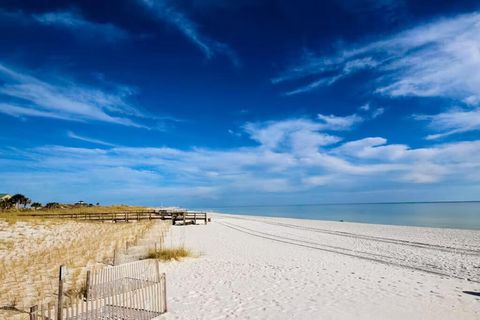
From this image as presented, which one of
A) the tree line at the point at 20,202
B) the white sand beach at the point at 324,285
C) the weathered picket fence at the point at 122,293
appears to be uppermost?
the tree line at the point at 20,202

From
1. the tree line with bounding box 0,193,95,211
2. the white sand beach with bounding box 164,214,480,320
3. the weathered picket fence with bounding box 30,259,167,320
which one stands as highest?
the tree line with bounding box 0,193,95,211

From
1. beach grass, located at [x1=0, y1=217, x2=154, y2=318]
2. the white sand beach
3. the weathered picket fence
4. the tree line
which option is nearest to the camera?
the weathered picket fence

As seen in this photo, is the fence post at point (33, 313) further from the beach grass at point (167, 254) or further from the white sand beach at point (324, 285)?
the beach grass at point (167, 254)

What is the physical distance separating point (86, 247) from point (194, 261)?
6.39 m

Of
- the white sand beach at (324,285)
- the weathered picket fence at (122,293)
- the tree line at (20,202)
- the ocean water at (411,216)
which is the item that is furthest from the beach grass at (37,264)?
the tree line at (20,202)

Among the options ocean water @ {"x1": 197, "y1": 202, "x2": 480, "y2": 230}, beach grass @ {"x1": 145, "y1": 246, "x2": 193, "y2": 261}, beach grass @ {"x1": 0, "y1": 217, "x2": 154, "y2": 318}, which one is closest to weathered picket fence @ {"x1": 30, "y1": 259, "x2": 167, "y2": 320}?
beach grass @ {"x1": 0, "y1": 217, "x2": 154, "y2": 318}

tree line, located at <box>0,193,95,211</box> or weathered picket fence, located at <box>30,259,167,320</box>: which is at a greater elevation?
tree line, located at <box>0,193,95,211</box>

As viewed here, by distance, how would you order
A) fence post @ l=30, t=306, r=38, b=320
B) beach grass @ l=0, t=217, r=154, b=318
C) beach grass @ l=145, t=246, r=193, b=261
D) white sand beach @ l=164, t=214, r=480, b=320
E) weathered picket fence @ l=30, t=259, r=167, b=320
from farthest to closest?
1. beach grass @ l=145, t=246, r=193, b=261
2. beach grass @ l=0, t=217, r=154, b=318
3. white sand beach @ l=164, t=214, r=480, b=320
4. weathered picket fence @ l=30, t=259, r=167, b=320
5. fence post @ l=30, t=306, r=38, b=320

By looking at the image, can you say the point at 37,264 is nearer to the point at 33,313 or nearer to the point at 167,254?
the point at 167,254

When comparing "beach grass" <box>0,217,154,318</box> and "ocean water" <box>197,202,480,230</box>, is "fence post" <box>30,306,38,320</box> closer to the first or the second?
"beach grass" <box>0,217,154,318</box>

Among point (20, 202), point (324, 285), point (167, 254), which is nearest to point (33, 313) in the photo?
point (324, 285)

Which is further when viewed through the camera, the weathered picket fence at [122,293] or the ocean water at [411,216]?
the ocean water at [411,216]

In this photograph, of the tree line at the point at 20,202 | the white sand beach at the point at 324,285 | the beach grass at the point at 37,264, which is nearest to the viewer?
the white sand beach at the point at 324,285

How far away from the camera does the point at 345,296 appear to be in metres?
8.44
